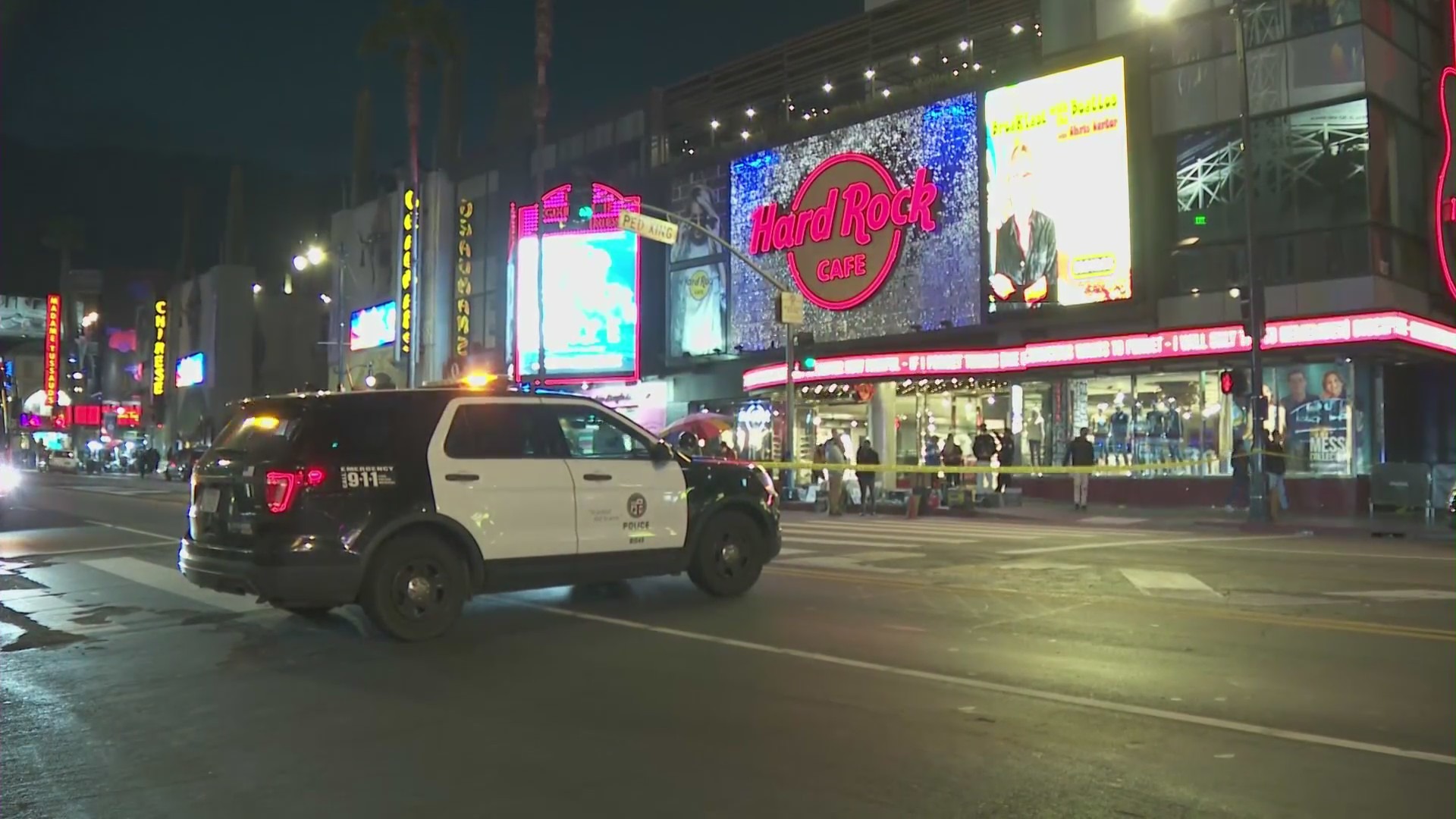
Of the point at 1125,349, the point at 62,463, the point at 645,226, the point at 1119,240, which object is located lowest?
the point at 62,463

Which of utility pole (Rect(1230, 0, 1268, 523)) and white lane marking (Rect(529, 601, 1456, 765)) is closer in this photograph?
white lane marking (Rect(529, 601, 1456, 765))

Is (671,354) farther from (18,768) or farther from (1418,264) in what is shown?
(18,768)

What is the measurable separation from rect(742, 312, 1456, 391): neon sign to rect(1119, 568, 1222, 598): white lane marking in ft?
35.7

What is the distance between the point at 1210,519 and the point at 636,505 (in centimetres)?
1554

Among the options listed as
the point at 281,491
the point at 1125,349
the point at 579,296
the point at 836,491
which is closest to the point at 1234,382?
the point at 1125,349

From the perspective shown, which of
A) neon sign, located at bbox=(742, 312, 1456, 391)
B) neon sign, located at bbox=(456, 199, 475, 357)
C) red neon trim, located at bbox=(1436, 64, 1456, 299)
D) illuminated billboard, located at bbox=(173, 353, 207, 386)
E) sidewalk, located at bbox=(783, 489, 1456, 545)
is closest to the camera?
sidewalk, located at bbox=(783, 489, 1456, 545)

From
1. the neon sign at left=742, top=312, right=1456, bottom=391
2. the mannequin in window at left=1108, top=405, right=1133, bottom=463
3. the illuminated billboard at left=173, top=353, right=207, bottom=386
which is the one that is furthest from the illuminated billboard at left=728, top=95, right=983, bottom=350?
the illuminated billboard at left=173, top=353, right=207, bottom=386

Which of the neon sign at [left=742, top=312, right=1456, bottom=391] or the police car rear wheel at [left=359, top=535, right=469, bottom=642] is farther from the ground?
the neon sign at [left=742, top=312, right=1456, bottom=391]

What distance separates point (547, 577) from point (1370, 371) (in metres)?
21.7

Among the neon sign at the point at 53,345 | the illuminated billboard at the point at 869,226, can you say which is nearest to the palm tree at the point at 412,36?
the illuminated billboard at the point at 869,226

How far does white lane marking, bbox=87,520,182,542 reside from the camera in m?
17.0

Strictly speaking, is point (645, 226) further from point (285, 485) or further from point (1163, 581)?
point (285, 485)

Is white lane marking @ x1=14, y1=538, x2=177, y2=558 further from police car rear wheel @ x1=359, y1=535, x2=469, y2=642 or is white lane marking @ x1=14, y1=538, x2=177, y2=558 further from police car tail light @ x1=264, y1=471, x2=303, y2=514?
police car rear wheel @ x1=359, y1=535, x2=469, y2=642

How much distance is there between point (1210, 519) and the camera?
21.2 meters
